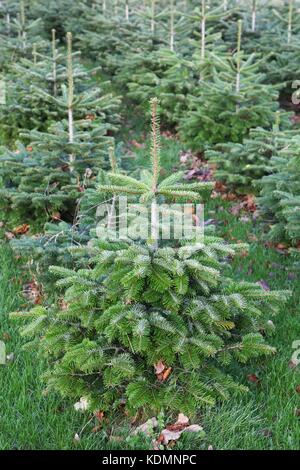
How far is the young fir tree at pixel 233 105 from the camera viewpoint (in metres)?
7.13

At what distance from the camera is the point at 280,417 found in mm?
3410

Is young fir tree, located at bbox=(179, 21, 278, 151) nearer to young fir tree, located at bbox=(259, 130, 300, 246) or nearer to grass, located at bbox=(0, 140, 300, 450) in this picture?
young fir tree, located at bbox=(259, 130, 300, 246)

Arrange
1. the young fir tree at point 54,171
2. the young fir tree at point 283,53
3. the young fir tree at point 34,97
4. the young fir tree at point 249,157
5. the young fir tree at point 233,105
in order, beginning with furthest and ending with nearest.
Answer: the young fir tree at point 283,53 < the young fir tree at point 34,97 < the young fir tree at point 233,105 < the young fir tree at point 249,157 < the young fir tree at point 54,171

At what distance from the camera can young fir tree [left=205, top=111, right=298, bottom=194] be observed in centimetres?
627

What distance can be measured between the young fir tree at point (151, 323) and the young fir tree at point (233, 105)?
408cm

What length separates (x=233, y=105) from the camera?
7.27m

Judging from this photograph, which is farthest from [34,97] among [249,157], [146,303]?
[146,303]

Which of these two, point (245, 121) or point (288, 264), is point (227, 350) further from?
point (245, 121)

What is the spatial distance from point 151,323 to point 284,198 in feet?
8.74

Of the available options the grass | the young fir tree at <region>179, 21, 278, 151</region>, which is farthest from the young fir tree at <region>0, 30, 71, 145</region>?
the grass

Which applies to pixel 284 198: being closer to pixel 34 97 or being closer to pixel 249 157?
pixel 249 157

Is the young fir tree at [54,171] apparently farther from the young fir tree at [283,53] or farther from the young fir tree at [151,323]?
the young fir tree at [283,53]

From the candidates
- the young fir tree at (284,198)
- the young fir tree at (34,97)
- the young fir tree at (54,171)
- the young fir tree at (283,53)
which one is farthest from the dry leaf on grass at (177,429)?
the young fir tree at (283,53)
